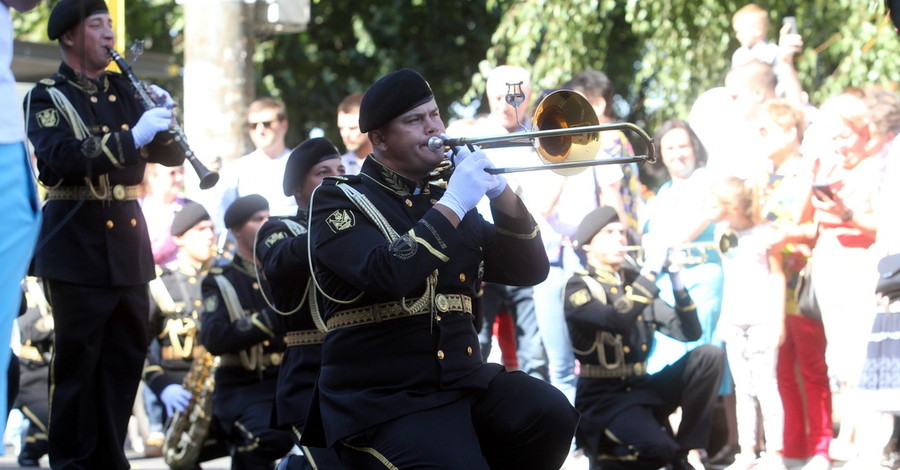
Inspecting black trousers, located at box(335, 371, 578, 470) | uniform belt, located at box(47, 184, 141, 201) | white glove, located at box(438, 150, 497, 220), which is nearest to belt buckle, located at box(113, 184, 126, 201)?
uniform belt, located at box(47, 184, 141, 201)

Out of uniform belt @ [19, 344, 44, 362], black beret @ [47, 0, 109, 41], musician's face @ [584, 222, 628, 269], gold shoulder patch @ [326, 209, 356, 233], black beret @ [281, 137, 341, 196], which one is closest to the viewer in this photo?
gold shoulder patch @ [326, 209, 356, 233]

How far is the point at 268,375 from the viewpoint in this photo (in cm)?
764

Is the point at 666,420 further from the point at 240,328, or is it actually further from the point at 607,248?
the point at 240,328

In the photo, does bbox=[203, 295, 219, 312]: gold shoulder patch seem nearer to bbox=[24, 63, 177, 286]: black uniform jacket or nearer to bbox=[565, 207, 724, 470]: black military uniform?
bbox=[24, 63, 177, 286]: black uniform jacket

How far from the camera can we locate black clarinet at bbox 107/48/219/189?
20.2 ft

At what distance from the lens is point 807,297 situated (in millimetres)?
8094

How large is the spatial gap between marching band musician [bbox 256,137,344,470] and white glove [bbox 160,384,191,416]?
1.68 meters

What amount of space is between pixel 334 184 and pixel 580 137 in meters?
0.86

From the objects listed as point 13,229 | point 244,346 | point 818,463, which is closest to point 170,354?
point 244,346

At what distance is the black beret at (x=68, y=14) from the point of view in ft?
21.1

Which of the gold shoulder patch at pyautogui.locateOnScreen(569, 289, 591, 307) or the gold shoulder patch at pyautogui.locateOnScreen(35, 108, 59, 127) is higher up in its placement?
the gold shoulder patch at pyautogui.locateOnScreen(35, 108, 59, 127)

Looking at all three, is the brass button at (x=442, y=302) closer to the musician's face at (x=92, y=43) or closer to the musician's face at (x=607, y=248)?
the musician's face at (x=92, y=43)

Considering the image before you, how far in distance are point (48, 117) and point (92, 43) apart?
0.41 m

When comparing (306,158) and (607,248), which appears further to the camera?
(607,248)
